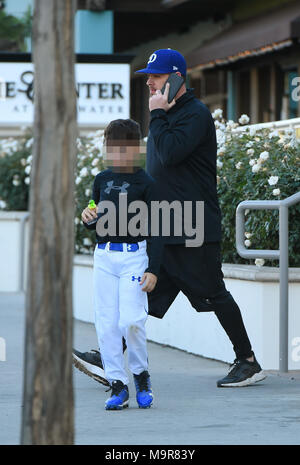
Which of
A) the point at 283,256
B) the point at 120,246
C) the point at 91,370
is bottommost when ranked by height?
the point at 91,370

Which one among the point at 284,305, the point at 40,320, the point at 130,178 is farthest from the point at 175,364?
the point at 40,320

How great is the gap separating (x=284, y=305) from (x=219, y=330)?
90cm

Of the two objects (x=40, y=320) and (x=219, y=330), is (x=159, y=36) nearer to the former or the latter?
(x=219, y=330)

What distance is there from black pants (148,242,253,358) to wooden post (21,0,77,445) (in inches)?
106

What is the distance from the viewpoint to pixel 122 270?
6.11m

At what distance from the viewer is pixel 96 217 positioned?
6176mm

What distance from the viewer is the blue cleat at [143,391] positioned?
620cm

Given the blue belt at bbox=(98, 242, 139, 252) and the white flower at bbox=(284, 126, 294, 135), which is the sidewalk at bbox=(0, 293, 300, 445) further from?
the white flower at bbox=(284, 126, 294, 135)

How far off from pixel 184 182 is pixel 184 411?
1363 mm

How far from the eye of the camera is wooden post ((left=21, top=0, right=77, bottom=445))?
13.0 ft

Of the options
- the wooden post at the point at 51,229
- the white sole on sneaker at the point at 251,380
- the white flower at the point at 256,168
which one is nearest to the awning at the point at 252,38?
the white flower at the point at 256,168

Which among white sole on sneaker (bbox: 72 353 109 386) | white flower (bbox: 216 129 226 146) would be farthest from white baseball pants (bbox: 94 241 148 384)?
white flower (bbox: 216 129 226 146)

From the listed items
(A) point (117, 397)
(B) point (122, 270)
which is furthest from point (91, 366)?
(B) point (122, 270)

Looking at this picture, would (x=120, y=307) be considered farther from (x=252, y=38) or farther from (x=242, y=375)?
(x=252, y=38)
